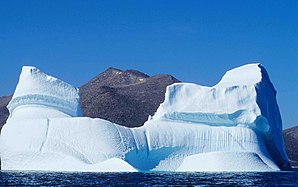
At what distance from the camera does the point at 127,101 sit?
85625 mm

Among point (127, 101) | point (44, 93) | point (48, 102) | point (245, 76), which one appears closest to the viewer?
point (44, 93)

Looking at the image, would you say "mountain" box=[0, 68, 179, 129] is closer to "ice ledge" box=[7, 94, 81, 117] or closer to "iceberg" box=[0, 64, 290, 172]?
"iceberg" box=[0, 64, 290, 172]

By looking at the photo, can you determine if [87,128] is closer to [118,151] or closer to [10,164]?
[118,151]

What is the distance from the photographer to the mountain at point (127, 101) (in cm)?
8056

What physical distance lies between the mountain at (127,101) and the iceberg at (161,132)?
3765 centimetres

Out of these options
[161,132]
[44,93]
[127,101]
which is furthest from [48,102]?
[127,101]

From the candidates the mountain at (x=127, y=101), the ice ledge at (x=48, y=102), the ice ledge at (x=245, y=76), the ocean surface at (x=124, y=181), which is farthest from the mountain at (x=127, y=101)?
the ocean surface at (x=124, y=181)

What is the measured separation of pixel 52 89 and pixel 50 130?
381cm

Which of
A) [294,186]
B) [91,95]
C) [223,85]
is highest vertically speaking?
[91,95]

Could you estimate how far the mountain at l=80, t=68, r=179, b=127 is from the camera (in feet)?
264

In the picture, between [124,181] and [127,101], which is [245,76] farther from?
[127,101]

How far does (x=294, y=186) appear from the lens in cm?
2423

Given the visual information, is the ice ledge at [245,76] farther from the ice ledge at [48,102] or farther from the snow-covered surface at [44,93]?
the snow-covered surface at [44,93]

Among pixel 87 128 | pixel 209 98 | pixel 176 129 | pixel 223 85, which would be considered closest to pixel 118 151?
pixel 87 128
